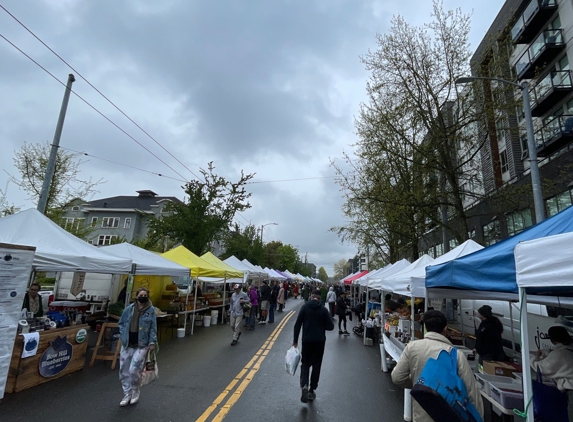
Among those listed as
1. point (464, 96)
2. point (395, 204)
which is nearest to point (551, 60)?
point (464, 96)

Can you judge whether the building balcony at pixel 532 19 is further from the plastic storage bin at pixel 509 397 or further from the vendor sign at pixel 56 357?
the vendor sign at pixel 56 357

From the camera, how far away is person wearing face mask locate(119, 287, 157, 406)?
5.38m

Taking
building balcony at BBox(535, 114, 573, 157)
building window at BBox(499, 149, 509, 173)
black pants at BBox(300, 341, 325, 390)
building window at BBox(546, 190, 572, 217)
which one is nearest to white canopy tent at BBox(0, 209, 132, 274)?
black pants at BBox(300, 341, 325, 390)

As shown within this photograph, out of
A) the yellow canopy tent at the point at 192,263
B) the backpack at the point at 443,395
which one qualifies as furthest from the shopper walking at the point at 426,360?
the yellow canopy tent at the point at 192,263

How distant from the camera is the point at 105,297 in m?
16.6

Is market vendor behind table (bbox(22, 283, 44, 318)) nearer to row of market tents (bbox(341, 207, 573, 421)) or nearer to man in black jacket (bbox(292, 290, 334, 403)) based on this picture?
man in black jacket (bbox(292, 290, 334, 403))

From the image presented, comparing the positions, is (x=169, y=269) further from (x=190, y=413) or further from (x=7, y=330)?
(x=190, y=413)

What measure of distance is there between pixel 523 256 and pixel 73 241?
8.90 metres

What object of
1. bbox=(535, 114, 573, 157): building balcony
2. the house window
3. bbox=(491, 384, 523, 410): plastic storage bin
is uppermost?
bbox=(535, 114, 573, 157): building balcony

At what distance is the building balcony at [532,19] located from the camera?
19.5 meters

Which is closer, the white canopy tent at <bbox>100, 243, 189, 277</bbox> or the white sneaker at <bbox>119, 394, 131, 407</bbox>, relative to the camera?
the white sneaker at <bbox>119, 394, 131, 407</bbox>

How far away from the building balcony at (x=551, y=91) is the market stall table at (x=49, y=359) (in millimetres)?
22417

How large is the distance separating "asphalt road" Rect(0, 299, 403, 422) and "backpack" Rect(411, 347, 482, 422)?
2920mm

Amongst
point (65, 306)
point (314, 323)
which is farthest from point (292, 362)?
point (65, 306)
